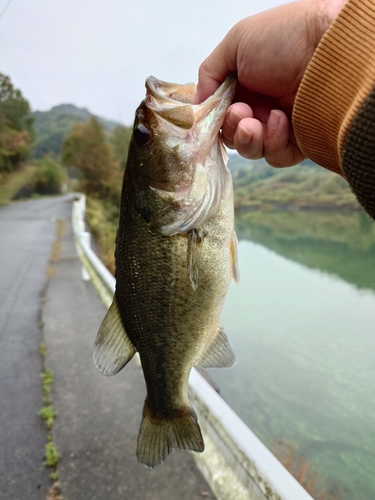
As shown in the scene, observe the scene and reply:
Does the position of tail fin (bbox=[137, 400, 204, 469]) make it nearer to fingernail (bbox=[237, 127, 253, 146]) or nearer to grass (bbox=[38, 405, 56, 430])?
fingernail (bbox=[237, 127, 253, 146])

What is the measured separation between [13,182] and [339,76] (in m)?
40.0

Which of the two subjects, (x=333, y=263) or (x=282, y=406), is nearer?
(x=282, y=406)

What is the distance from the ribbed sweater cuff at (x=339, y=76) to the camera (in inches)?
47.6

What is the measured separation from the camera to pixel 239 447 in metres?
2.41

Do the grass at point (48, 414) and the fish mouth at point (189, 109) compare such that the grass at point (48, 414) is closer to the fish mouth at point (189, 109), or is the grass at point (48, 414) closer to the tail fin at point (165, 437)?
the tail fin at point (165, 437)

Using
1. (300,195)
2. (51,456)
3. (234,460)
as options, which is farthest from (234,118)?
(300,195)

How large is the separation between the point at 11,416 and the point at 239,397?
430 centimetres

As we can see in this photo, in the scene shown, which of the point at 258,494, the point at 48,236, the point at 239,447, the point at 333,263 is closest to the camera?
the point at 258,494

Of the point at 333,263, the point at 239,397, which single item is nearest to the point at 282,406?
the point at 239,397

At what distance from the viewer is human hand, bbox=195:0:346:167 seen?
1.57 m

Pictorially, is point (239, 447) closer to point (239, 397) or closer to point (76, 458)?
point (76, 458)

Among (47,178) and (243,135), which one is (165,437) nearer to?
(243,135)

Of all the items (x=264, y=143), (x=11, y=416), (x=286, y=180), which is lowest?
(x=286, y=180)

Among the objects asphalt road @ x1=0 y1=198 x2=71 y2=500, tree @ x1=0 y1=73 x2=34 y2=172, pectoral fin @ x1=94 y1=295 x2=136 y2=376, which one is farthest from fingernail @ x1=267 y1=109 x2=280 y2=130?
tree @ x1=0 y1=73 x2=34 y2=172
